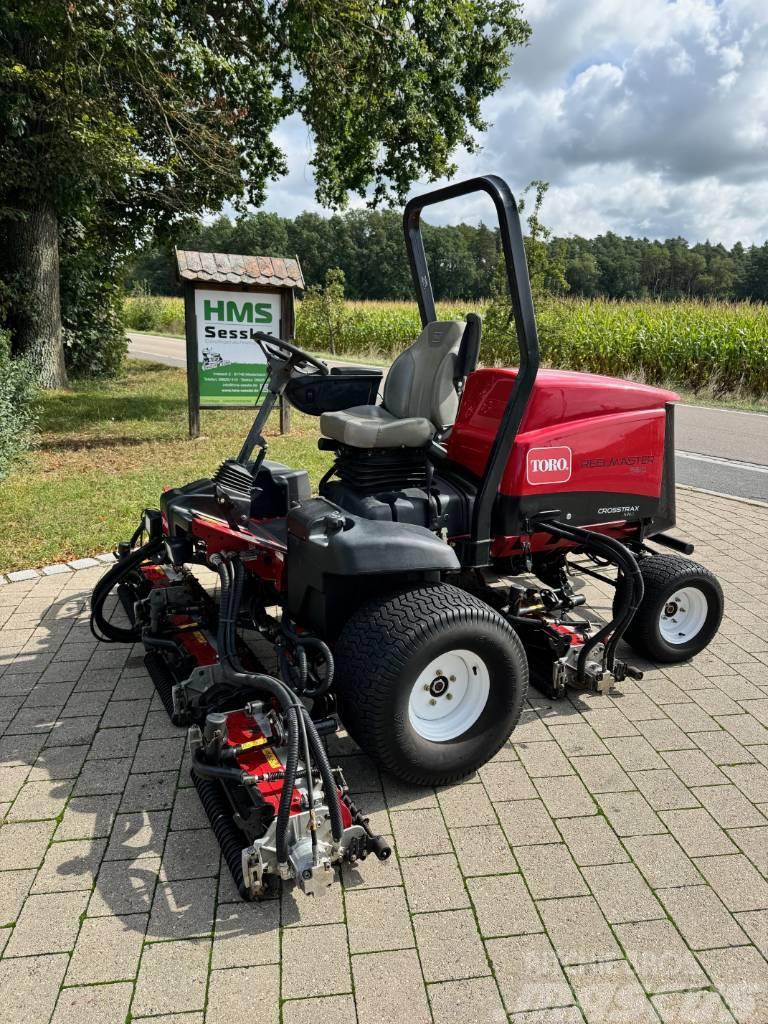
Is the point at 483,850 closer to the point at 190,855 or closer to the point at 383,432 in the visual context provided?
the point at 190,855

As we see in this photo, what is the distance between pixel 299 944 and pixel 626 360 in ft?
50.0

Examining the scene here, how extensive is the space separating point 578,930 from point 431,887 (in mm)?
441

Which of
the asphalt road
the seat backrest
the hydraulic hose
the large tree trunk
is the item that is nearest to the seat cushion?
the seat backrest

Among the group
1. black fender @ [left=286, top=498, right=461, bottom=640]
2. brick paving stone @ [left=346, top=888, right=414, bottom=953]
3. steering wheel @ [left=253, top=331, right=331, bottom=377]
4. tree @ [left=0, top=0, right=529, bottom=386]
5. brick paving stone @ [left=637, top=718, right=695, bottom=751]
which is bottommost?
brick paving stone @ [left=346, top=888, right=414, bottom=953]

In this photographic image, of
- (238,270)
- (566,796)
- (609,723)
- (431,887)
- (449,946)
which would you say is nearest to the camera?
(449,946)

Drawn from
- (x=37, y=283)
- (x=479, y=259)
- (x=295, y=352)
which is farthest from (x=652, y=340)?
(x=295, y=352)

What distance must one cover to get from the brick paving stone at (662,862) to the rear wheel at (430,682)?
1.91 ft

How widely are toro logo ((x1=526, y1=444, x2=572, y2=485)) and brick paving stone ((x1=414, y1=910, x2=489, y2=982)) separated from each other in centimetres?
180

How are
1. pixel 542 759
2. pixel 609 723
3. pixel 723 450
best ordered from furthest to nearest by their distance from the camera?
pixel 723 450 → pixel 609 723 → pixel 542 759

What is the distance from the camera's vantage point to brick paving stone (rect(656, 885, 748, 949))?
2.13m

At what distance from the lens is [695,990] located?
1.97 meters

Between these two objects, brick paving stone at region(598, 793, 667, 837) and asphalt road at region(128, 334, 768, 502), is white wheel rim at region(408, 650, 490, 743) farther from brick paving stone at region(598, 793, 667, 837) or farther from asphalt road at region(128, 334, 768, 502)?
asphalt road at region(128, 334, 768, 502)

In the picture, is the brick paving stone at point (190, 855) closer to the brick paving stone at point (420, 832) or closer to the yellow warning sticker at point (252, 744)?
the yellow warning sticker at point (252, 744)

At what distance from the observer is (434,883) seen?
2.33 meters
